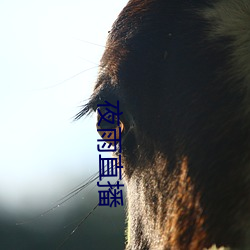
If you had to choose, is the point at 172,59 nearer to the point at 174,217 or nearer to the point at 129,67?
the point at 129,67

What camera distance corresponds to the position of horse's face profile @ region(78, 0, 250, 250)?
2066mm

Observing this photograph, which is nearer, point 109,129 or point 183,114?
point 183,114

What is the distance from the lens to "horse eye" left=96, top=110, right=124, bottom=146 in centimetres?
268

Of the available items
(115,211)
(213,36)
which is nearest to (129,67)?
(213,36)

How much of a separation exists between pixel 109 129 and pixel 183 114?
→ 0.53m

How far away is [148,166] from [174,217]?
0.95 ft

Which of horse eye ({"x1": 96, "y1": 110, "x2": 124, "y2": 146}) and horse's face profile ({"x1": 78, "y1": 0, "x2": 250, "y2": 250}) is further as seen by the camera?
horse eye ({"x1": 96, "y1": 110, "x2": 124, "y2": 146})

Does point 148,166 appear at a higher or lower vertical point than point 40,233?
higher

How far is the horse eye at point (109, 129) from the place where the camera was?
268cm

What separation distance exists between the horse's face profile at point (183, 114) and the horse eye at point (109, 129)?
0.14 feet

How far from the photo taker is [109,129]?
276 cm

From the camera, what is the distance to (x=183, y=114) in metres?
2.28

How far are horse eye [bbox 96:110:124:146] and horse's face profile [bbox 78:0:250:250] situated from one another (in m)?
0.04

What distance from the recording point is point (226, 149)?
209 centimetres
